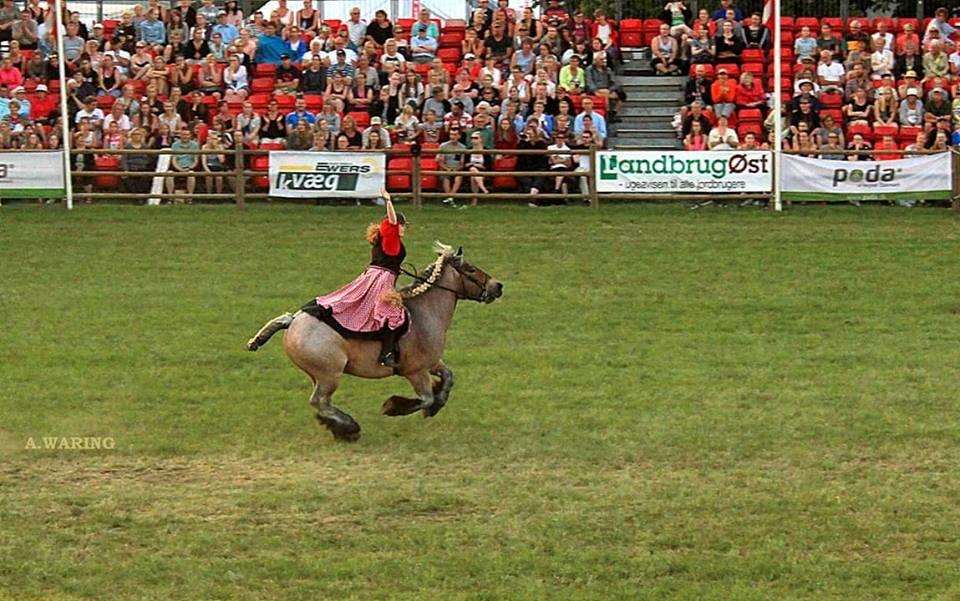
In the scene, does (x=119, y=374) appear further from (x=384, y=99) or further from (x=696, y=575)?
(x=384, y=99)

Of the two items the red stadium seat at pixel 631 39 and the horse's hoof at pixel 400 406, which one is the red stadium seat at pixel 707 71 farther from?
the horse's hoof at pixel 400 406

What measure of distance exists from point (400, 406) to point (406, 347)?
0.47 metres

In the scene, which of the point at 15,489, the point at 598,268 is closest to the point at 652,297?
the point at 598,268

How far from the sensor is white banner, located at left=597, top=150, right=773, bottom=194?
24.2 m

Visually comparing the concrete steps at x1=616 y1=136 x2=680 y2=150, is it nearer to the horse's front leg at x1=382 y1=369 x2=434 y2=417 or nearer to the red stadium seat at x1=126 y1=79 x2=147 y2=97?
the red stadium seat at x1=126 y1=79 x2=147 y2=97

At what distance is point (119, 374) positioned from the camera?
14484mm

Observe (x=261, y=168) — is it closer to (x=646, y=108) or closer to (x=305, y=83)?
(x=305, y=83)

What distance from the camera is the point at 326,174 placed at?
2442cm

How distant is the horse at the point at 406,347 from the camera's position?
1193cm

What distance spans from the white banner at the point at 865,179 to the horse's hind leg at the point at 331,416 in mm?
13493

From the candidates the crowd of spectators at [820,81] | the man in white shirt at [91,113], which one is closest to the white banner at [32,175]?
the man in white shirt at [91,113]

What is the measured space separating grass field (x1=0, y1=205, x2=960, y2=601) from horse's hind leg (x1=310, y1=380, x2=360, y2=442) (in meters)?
0.13

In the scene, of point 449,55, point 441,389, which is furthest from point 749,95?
point 441,389

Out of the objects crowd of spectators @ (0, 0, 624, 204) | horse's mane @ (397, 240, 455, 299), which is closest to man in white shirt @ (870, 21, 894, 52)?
crowd of spectators @ (0, 0, 624, 204)
